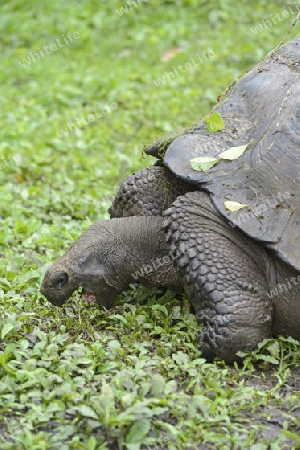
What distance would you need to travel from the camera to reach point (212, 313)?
4.25m

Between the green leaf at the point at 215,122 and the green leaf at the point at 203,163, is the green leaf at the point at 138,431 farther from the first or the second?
the green leaf at the point at 215,122

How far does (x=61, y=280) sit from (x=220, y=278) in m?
1.08

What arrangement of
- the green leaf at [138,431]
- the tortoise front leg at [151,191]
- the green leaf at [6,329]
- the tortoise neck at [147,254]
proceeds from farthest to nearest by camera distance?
the tortoise front leg at [151,191] < the tortoise neck at [147,254] < the green leaf at [6,329] < the green leaf at [138,431]

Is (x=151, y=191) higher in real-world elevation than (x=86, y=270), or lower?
higher

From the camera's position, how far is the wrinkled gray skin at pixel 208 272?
4.21 meters

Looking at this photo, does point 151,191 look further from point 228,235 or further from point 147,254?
point 228,235

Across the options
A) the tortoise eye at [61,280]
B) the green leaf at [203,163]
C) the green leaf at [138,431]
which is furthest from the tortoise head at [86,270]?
the green leaf at [138,431]

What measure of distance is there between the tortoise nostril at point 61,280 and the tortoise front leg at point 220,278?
760 millimetres

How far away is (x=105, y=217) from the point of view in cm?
661

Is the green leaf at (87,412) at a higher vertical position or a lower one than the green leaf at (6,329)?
lower

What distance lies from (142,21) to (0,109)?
376cm

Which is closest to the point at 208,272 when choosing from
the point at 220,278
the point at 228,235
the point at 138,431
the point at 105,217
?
the point at 220,278

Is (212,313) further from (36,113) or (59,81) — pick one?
(59,81)

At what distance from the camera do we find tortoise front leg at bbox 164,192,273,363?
4.20m
